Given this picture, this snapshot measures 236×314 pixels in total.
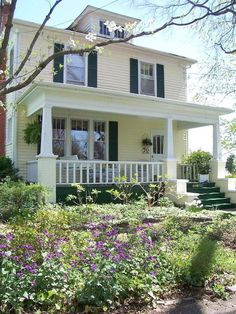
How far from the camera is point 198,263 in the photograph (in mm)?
4855

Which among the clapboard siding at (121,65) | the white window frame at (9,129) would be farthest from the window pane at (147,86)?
the white window frame at (9,129)

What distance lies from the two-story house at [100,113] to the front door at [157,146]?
5cm

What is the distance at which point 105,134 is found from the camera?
16.5 m

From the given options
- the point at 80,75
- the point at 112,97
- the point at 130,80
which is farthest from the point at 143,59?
the point at 112,97

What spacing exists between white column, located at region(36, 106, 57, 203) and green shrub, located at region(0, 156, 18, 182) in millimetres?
2200

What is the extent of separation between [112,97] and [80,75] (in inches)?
118

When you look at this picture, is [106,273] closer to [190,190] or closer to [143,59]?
[190,190]

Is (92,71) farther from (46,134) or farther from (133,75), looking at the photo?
(46,134)

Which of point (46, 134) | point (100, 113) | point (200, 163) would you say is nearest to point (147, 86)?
point (100, 113)

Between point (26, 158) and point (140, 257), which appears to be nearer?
point (140, 257)

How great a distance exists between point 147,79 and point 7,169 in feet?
25.0

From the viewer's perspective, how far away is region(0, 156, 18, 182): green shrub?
46.6ft

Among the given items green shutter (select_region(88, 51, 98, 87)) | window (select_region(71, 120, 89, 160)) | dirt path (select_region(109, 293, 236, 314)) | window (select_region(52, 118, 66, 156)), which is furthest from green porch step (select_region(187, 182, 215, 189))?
dirt path (select_region(109, 293, 236, 314))

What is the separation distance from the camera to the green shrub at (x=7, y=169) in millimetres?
14198
